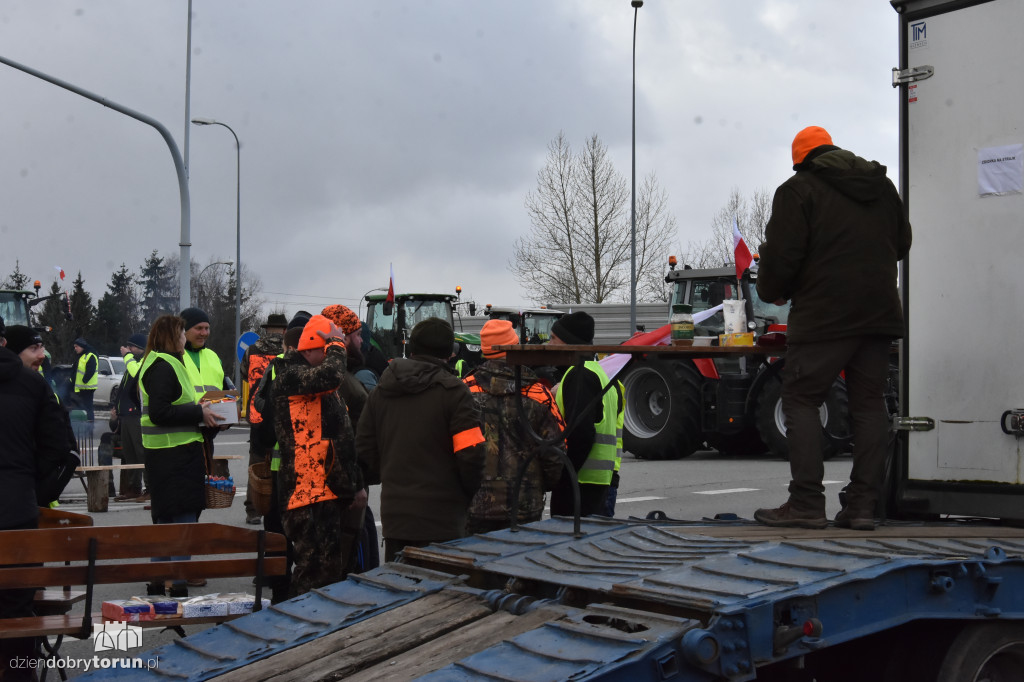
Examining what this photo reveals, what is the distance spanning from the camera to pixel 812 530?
4.59m

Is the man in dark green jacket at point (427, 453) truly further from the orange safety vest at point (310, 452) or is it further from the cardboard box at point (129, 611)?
the cardboard box at point (129, 611)

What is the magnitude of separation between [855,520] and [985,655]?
0.91 meters

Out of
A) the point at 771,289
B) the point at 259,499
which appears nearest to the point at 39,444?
the point at 259,499

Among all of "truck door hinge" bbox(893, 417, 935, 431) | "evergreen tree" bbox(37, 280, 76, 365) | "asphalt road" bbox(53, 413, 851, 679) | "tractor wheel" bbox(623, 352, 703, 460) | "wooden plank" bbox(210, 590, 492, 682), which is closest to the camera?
"wooden plank" bbox(210, 590, 492, 682)

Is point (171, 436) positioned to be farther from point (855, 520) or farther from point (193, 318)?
point (855, 520)

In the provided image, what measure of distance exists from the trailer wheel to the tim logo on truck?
114 inches

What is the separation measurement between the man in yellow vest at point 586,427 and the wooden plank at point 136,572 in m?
1.77

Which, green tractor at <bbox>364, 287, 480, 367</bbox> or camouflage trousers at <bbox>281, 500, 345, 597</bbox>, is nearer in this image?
camouflage trousers at <bbox>281, 500, 345, 597</bbox>

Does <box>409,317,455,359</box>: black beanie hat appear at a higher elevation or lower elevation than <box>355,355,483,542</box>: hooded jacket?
higher

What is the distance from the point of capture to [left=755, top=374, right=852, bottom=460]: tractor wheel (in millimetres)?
14109

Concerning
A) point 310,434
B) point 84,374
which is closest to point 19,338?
point 310,434

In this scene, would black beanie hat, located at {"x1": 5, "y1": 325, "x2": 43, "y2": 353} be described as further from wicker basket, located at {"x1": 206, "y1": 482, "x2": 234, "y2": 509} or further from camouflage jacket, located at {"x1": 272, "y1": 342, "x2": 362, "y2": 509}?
camouflage jacket, located at {"x1": 272, "y1": 342, "x2": 362, "y2": 509}

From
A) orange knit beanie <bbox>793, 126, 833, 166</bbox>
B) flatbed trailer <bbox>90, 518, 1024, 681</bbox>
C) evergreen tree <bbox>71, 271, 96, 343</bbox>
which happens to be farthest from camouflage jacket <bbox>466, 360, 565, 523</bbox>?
evergreen tree <bbox>71, 271, 96, 343</bbox>

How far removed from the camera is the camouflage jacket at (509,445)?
5.61 metres
